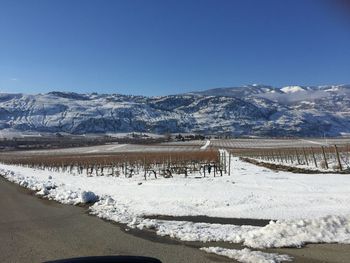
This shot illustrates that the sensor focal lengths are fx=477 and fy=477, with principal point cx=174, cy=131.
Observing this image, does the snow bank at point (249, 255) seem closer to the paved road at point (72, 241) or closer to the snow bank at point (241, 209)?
the paved road at point (72, 241)

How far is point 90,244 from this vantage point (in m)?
10.9

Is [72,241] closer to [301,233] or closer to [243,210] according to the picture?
[301,233]

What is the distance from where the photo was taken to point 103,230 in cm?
1271

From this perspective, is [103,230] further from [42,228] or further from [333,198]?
[333,198]

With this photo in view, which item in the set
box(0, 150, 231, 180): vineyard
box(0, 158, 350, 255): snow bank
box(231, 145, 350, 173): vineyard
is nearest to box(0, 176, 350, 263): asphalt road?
box(0, 158, 350, 255): snow bank

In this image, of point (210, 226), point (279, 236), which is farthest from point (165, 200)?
point (279, 236)

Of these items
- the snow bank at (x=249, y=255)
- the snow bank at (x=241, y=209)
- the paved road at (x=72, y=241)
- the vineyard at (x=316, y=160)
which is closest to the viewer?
the snow bank at (x=249, y=255)

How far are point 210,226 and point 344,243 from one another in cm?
383

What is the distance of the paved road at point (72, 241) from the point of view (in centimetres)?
981

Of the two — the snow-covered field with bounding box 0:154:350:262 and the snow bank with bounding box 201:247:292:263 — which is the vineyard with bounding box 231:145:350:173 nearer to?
the snow-covered field with bounding box 0:154:350:262

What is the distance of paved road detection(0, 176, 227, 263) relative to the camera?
981cm

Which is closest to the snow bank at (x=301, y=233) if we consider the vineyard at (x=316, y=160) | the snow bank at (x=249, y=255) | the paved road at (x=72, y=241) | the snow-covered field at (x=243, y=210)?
the snow-covered field at (x=243, y=210)

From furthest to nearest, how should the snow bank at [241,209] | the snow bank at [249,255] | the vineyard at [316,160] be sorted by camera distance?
the vineyard at [316,160] < the snow bank at [241,209] < the snow bank at [249,255]

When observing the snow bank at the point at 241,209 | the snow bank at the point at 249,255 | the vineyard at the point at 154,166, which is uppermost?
the snow bank at the point at 249,255
